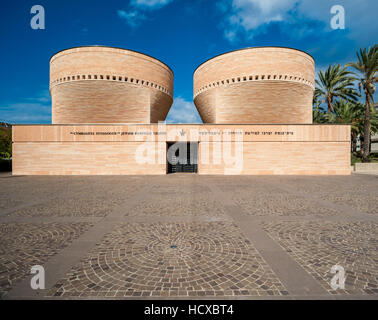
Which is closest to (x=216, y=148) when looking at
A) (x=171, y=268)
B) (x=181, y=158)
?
(x=181, y=158)

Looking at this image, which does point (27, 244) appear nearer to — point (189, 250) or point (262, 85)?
point (189, 250)

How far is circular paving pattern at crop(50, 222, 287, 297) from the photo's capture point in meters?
2.39

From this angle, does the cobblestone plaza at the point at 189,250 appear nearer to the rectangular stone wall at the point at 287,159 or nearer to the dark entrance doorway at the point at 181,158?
the rectangular stone wall at the point at 287,159

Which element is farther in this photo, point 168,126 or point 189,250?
point 168,126

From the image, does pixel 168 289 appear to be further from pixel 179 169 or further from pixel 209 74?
pixel 209 74

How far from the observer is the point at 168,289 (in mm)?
2389

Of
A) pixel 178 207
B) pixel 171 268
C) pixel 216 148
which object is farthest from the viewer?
pixel 216 148

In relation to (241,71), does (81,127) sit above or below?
below

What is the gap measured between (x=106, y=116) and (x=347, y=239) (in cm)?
1946

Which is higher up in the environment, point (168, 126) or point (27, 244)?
point (168, 126)

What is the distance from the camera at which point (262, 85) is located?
17.6 m

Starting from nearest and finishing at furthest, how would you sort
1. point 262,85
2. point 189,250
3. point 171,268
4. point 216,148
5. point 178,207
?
point 171,268 → point 189,250 → point 178,207 → point 216,148 → point 262,85

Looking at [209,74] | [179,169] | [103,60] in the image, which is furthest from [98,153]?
[209,74]

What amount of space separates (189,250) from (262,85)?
18.3m
